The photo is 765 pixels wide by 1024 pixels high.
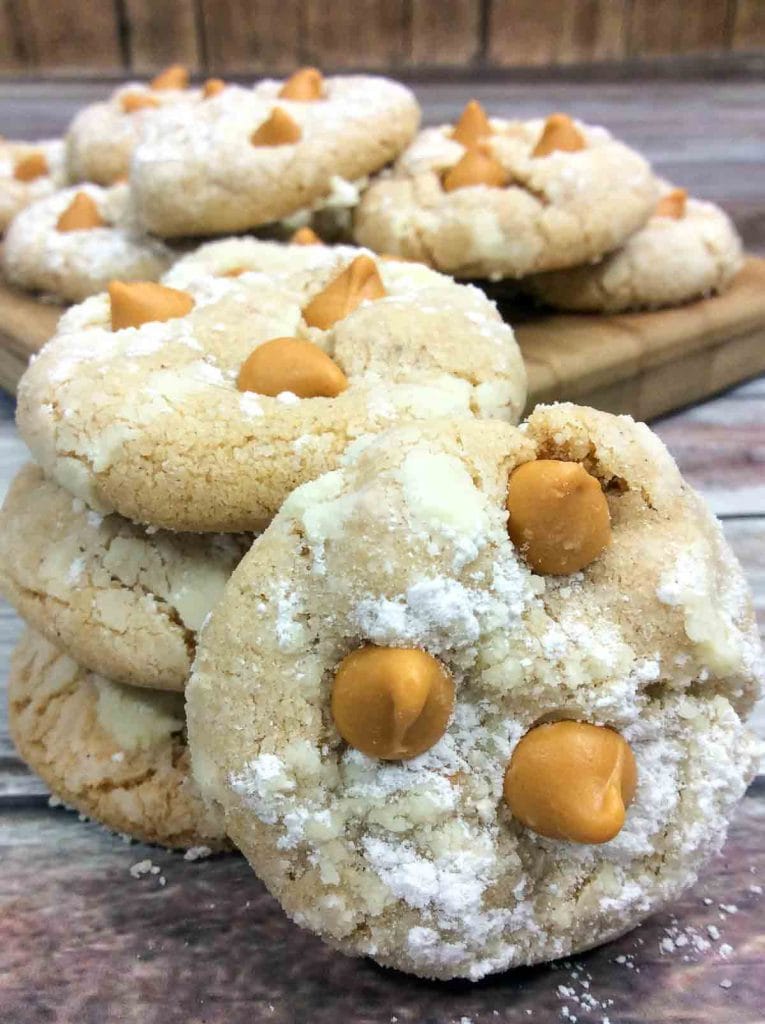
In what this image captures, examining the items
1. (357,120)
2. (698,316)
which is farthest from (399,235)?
(698,316)

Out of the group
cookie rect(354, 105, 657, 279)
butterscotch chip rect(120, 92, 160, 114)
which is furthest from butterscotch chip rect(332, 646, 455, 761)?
butterscotch chip rect(120, 92, 160, 114)

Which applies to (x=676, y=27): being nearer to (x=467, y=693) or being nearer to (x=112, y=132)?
(x=112, y=132)

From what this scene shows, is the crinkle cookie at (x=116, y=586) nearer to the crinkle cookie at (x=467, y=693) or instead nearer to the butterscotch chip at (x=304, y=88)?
the crinkle cookie at (x=467, y=693)

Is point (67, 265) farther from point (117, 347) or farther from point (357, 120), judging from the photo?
point (117, 347)

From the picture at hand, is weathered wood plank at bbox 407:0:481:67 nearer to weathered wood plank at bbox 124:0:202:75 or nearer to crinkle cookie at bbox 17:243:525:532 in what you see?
weathered wood plank at bbox 124:0:202:75

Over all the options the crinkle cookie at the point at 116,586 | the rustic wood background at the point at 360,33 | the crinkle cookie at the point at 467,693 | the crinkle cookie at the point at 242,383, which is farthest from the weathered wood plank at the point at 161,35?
the crinkle cookie at the point at 467,693
